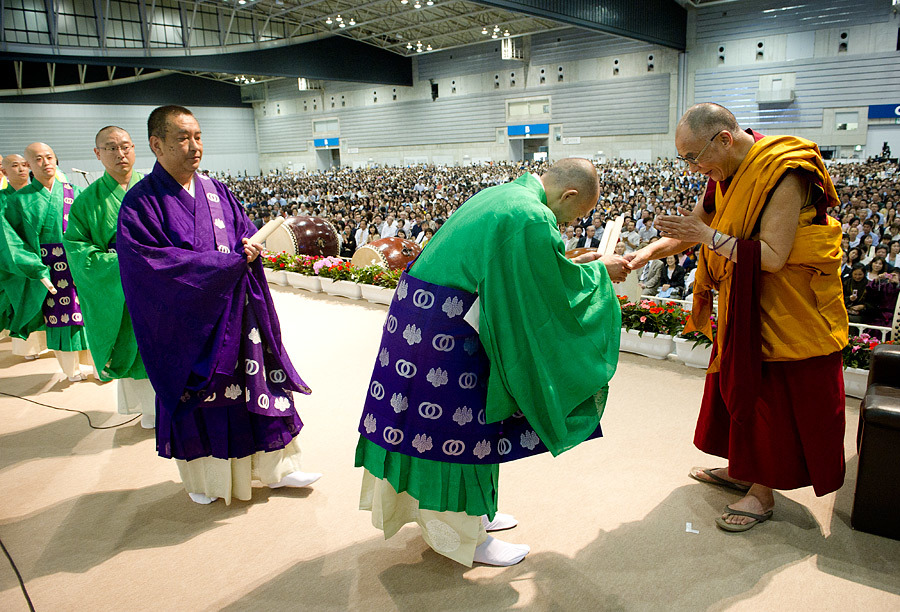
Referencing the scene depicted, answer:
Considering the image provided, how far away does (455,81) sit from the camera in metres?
30.4

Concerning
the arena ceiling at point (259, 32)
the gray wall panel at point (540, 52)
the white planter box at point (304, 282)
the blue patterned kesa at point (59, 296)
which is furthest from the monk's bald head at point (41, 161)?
the gray wall panel at point (540, 52)

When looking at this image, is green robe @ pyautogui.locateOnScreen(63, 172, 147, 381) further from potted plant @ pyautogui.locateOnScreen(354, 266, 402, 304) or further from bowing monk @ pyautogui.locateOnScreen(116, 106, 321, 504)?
potted plant @ pyautogui.locateOnScreen(354, 266, 402, 304)

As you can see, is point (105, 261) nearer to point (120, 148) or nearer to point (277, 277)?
point (120, 148)

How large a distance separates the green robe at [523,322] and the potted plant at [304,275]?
5681 millimetres

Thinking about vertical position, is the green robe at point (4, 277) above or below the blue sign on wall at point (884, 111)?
below

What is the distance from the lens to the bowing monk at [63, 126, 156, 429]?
3031mm

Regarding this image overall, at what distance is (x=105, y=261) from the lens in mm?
3006

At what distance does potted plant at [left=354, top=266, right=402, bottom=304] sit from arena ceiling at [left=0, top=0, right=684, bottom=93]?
43.1ft

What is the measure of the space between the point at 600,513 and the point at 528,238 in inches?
55.0

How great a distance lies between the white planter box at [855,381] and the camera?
12.0 ft

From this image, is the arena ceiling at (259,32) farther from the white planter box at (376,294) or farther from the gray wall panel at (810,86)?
the white planter box at (376,294)

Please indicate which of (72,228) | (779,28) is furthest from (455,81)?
(72,228)

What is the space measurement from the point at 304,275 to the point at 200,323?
5376 mm

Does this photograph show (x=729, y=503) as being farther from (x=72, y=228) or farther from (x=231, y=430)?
(x=72, y=228)
